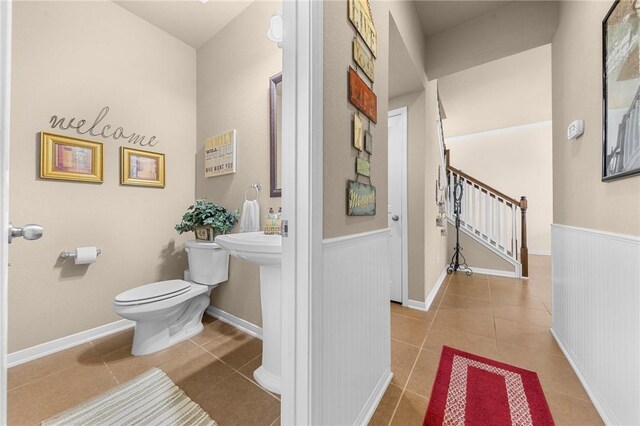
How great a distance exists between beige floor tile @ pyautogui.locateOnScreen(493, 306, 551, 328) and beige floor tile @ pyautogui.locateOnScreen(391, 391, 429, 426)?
1.51 metres

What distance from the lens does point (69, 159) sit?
1.88 metres

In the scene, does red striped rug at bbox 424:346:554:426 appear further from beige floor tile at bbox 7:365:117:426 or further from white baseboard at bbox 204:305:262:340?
beige floor tile at bbox 7:365:117:426

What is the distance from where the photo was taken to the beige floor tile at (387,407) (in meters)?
1.20

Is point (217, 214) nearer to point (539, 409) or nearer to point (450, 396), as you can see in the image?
point (450, 396)

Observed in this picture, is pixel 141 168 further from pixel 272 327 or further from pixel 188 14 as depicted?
pixel 272 327

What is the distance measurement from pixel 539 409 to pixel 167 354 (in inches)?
88.7

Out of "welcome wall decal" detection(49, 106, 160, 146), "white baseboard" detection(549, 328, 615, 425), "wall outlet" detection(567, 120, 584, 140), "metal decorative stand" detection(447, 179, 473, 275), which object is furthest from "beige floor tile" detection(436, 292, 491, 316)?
"welcome wall decal" detection(49, 106, 160, 146)

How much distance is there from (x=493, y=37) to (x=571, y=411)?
2.74m

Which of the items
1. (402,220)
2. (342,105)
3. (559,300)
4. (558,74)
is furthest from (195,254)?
(558,74)

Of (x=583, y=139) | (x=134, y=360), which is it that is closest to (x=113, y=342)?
(x=134, y=360)

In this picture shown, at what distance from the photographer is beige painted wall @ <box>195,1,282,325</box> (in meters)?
2.04

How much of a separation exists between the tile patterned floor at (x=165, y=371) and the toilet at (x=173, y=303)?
0.32ft

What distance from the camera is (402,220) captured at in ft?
8.69

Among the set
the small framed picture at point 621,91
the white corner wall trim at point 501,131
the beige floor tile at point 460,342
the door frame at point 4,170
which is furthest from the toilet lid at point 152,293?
the white corner wall trim at point 501,131
